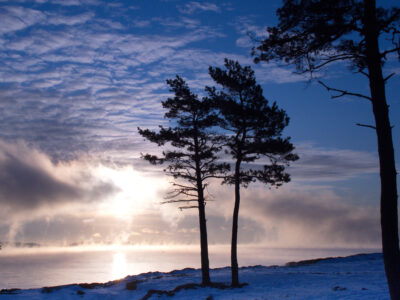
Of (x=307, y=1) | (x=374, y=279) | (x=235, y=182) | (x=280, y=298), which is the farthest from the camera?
(x=235, y=182)

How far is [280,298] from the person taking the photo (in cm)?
1481

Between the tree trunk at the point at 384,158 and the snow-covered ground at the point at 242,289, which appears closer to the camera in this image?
the tree trunk at the point at 384,158

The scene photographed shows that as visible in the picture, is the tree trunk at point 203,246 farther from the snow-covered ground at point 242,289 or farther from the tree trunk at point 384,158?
the tree trunk at point 384,158

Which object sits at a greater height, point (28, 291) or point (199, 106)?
point (199, 106)

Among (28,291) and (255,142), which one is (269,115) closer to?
(255,142)

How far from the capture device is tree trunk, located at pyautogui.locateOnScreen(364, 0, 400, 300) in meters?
8.15

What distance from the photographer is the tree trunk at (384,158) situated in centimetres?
815

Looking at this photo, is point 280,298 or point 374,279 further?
point 374,279

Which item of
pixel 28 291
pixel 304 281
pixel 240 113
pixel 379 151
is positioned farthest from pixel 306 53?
pixel 28 291

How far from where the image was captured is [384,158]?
8.45 meters

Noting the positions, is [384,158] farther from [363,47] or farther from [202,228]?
[202,228]

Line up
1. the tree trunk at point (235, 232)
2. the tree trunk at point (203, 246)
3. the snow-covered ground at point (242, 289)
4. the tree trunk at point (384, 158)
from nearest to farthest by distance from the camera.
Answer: the tree trunk at point (384, 158), the snow-covered ground at point (242, 289), the tree trunk at point (235, 232), the tree trunk at point (203, 246)

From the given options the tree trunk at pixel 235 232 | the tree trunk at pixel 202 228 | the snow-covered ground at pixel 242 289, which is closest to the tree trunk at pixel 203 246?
the tree trunk at pixel 202 228

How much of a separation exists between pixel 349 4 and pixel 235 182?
11.9m
